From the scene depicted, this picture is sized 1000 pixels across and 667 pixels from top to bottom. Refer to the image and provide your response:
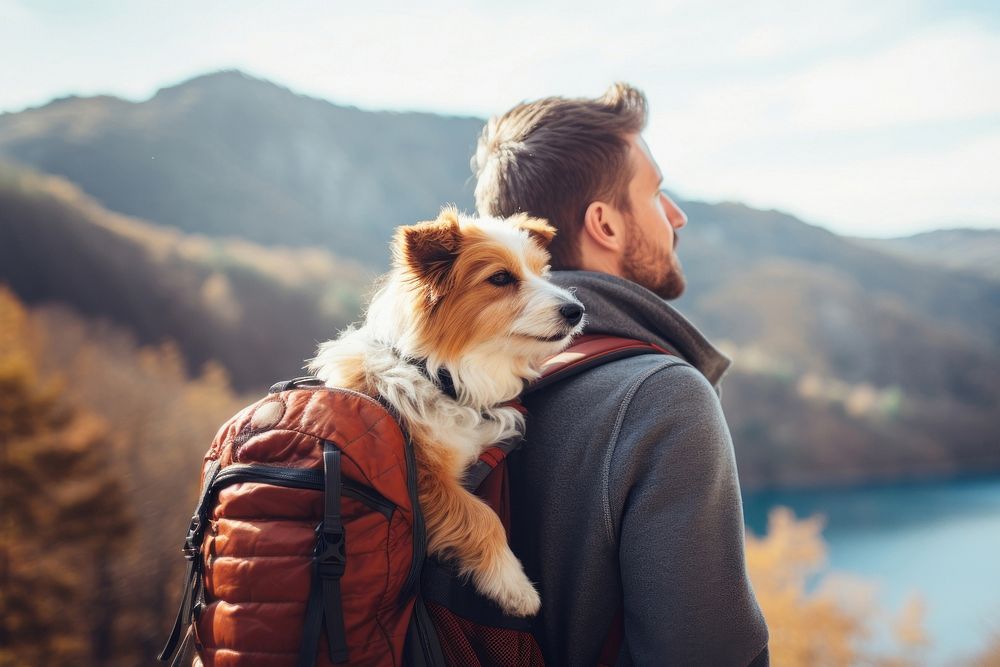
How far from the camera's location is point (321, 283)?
6303 cm

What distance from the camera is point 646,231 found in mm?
2701

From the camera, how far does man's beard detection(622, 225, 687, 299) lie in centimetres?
271

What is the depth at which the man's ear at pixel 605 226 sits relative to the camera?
2633mm

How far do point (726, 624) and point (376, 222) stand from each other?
95.2 meters

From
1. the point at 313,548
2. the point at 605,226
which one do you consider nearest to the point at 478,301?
the point at 605,226

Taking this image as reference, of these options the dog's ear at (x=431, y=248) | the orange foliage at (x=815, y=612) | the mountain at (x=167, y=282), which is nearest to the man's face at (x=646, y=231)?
the dog's ear at (x=431, y=248)

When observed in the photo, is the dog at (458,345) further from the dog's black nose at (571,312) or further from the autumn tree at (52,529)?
the autumn tree at (52,529)

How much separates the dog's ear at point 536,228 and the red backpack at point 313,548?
1.03 m

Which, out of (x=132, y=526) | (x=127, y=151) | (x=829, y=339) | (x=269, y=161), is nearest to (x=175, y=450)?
(x=132, y=526)

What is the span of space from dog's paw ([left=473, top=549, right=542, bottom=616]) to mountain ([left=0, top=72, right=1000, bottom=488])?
31397 millimetres

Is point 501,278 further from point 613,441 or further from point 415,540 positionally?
point 415,540

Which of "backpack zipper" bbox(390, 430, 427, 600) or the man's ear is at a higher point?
the man's ear

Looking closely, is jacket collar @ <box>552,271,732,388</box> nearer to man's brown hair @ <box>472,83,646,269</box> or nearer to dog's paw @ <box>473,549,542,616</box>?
man's brown hair @ <box>472,83,646,269</box>

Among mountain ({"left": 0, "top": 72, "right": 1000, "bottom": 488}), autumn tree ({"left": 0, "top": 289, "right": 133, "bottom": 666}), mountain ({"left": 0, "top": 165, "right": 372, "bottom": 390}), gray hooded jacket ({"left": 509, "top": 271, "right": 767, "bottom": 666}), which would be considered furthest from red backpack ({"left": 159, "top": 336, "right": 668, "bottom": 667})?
mountain ({"left": 0, "top": 165, "right": 372, "bottom": 390})
